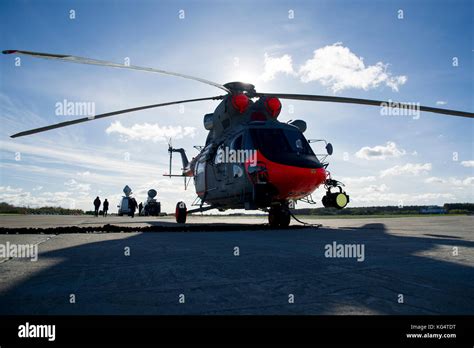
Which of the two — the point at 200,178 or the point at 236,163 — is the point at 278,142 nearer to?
the point at 236,163

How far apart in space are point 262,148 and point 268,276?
8.29 metres

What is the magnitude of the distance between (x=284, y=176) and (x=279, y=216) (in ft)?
5.99

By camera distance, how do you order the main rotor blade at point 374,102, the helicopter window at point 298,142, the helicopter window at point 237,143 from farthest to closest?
1. the helicopter window at point 237,143
2. the helicopter window at point 298,142
3. the main rotor blade at point 374,102

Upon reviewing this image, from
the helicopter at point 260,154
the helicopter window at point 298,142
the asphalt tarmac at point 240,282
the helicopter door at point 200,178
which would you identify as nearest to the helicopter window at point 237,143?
the helicopter at point 260,154

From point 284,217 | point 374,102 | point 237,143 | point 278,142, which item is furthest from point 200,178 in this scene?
point 374,102

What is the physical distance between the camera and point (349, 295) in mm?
3014

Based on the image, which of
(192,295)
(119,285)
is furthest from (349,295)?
(119,285)

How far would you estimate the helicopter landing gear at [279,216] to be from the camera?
12438 mm

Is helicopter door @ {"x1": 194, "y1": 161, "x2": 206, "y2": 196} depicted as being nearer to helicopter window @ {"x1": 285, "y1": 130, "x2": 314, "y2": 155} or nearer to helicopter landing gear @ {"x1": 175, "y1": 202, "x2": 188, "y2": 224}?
helicopter landing gear @ {"x1": 175, "y1": 202, "x2": 188, "y2": 224}

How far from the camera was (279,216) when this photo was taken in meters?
12.5

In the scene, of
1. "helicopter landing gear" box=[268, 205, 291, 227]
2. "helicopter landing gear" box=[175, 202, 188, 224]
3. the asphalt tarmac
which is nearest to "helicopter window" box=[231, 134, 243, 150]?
"helicopter landing gear" box=[268, 205, 291, 227]

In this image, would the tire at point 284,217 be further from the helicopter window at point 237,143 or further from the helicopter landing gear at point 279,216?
the helicopter window at point 237,143

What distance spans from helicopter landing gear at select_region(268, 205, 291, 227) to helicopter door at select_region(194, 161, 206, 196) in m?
4.55
